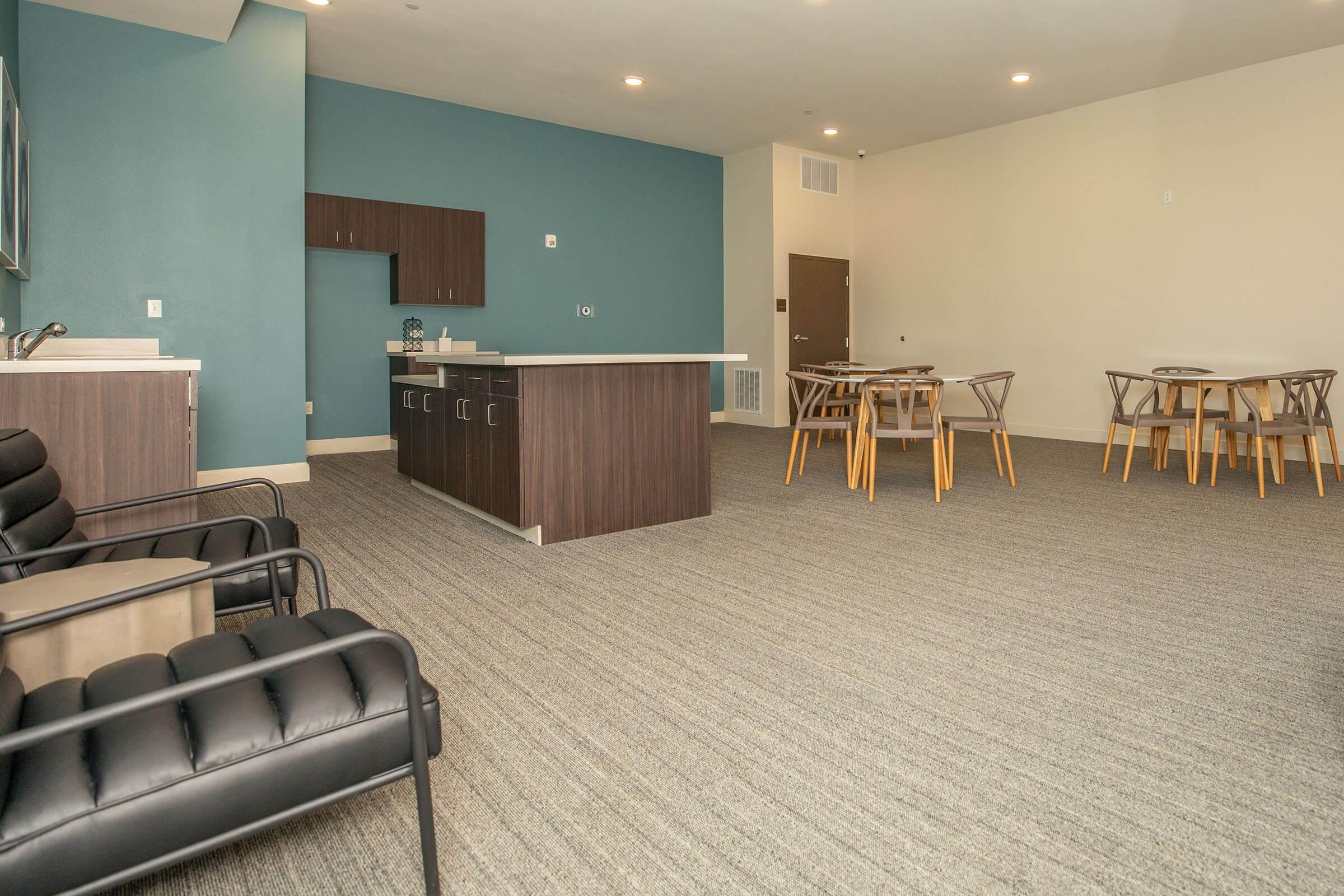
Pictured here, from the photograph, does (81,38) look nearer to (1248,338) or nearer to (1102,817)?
(1102,817)

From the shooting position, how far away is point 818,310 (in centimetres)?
930

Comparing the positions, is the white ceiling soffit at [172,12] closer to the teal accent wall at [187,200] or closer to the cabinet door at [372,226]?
the teal accent wall at [187,200]

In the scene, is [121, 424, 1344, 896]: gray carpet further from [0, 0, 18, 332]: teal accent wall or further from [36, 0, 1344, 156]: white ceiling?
[36, 0, 1344, 156]: white ceiling

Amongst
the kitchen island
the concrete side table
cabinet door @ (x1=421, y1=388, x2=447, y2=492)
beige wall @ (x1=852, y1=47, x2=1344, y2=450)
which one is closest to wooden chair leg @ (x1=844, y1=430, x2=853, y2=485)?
the kitchen island

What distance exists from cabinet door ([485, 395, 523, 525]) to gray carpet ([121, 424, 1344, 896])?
0.61 feet

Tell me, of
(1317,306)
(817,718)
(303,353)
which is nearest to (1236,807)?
(817,718)

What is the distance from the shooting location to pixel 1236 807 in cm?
162

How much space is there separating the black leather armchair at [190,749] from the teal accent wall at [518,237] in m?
5.93

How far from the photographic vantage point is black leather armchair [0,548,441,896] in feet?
3.42

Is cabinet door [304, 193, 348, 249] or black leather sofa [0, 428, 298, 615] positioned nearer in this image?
black leather sofa [0, 428, 298, 615]

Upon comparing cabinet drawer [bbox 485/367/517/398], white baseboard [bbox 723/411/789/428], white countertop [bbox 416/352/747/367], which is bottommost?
white baseboard [bbox 723/411/789/428]

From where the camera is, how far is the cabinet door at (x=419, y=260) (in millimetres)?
6949

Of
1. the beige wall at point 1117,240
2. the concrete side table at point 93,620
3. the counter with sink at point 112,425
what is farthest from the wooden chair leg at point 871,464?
the beige wall at point 1117,240

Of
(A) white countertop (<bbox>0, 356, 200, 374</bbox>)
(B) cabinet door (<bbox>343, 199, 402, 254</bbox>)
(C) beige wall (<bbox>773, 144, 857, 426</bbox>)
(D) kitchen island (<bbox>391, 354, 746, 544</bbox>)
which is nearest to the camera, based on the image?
(A) white countertop (<bbox>0, 356, 200, 374</bbox>)
